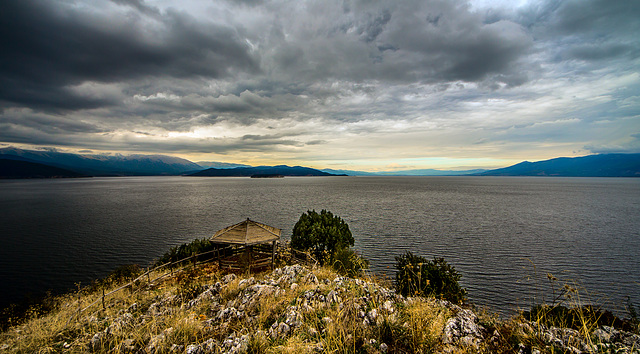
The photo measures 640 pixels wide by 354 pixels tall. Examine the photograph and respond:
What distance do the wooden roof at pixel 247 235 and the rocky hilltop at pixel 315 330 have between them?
8884 millimetres

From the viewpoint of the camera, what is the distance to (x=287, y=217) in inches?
1984

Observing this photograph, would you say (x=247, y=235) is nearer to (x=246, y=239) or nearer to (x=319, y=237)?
(x=246, y=239)

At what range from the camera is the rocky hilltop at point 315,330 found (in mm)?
4570

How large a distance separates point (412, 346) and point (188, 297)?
23.8 ft

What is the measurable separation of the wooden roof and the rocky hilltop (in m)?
8.88

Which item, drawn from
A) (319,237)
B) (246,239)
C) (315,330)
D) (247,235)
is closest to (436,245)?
(319,237)

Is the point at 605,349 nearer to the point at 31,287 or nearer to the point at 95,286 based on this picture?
the point at 95,286

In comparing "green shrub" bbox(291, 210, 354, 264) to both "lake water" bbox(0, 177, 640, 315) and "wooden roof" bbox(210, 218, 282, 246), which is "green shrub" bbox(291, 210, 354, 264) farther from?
"lake water" bbox(0, 177, 640, 315)

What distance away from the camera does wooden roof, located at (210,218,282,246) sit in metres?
16.7

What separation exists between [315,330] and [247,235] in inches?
515

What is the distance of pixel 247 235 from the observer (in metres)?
17.0

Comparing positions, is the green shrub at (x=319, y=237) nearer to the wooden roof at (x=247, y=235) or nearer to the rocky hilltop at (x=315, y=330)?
the wooden roof at (x=247, y=235)

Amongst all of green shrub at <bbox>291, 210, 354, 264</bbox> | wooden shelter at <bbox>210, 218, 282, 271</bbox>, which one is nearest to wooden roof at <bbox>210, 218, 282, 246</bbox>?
wooden shelter at <bbox>210, 218, 282, 271</bbox>

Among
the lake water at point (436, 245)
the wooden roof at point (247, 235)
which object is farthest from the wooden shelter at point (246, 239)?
the lake water at point (436, 245)
